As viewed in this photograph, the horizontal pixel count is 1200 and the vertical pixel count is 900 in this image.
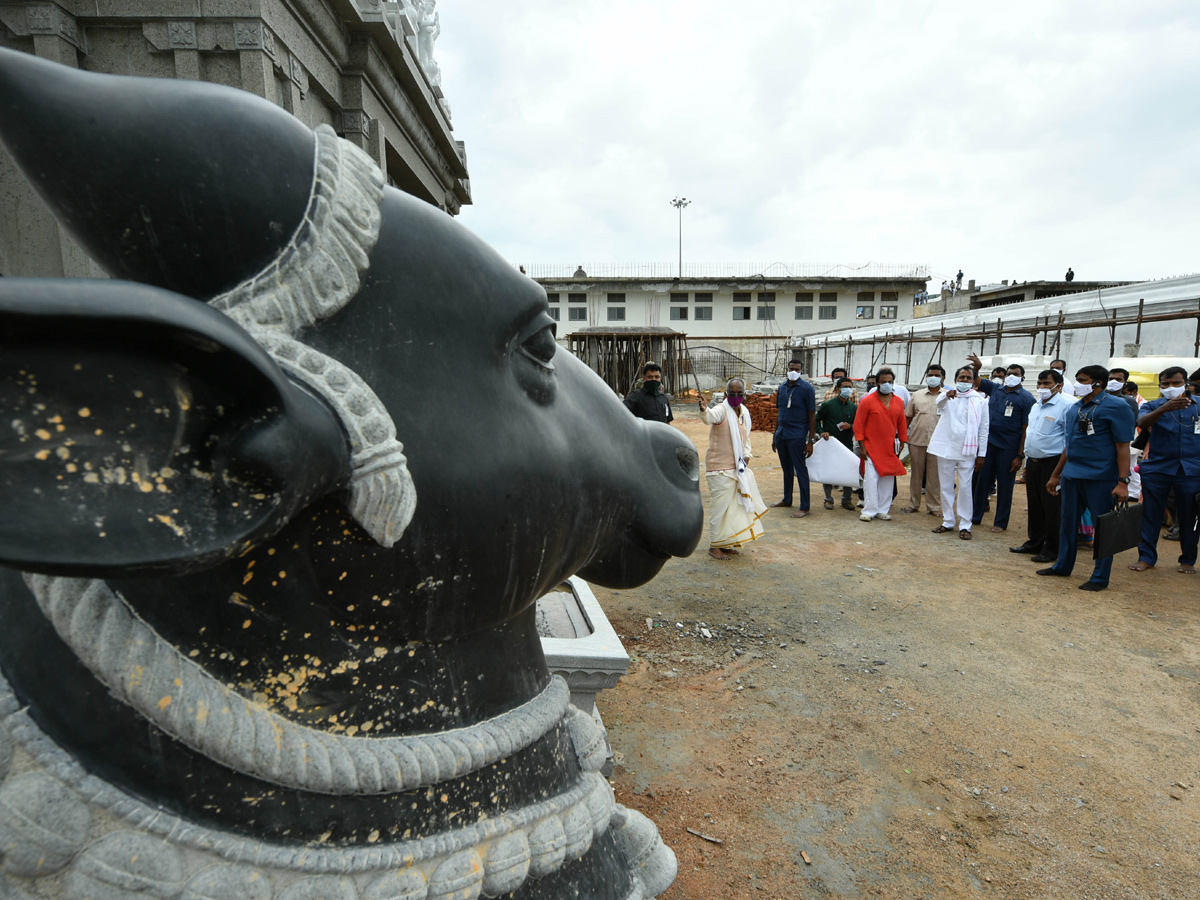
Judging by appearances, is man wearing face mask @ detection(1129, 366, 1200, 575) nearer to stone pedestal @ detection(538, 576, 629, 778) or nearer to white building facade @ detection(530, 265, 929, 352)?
stone pedestal @ detection(538, 576, 629, 778)

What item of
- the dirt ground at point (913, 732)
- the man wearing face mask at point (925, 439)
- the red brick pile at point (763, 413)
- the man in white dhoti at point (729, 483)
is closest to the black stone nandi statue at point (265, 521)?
the dirt ground at point (913, 732)

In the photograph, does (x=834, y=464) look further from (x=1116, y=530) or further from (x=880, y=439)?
(x=1116, y=530)

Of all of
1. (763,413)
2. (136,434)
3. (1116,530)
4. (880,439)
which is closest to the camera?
(136,434)

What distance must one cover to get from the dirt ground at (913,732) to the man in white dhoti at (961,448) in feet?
4.49

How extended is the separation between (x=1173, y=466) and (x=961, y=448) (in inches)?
65.4

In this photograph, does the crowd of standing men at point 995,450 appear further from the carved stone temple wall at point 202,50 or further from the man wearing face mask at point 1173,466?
the carved stone temple wall at point 202,50

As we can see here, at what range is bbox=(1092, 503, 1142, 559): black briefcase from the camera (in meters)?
4.70

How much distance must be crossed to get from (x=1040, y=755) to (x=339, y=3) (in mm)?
5663

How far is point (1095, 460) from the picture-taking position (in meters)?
5.02

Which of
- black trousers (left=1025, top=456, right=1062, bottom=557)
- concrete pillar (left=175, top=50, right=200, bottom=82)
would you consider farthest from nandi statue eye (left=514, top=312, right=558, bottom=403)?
black trousers (left=1025, top=456, right=1062, bottom=557)

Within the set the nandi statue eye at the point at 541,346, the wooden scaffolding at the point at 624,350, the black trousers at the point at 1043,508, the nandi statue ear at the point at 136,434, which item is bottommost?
the black trousers at the point at 1043,508

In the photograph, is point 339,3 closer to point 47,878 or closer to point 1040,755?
point 47,878

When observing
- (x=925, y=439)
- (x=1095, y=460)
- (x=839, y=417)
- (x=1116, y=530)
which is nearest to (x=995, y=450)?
(x=925, y=439)

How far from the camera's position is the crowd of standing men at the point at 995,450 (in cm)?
513
